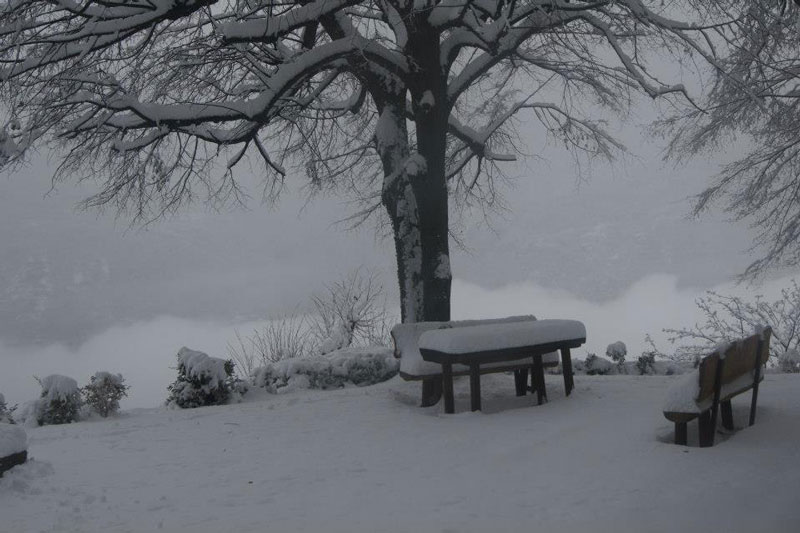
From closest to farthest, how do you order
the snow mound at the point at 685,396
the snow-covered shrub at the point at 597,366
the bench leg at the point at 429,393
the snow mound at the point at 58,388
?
the snow mound at the point at 685,396, the bench leg at the point at 429,393, the snow mound at the point at 58,388, the snow-covered shrub at the point at 597,366

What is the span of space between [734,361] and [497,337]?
2249 mm

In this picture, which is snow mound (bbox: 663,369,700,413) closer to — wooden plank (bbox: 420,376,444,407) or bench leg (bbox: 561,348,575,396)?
bench leg (bbox: 561,348,575,396)

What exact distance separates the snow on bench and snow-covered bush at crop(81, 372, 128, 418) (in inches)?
148

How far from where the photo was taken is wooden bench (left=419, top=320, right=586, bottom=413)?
7.02 m

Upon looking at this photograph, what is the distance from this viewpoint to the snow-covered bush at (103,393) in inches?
377

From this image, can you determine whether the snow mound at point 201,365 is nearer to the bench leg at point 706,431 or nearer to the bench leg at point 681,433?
the bench leg at point 681,433

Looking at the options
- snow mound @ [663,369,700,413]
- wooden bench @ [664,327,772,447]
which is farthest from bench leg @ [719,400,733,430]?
snow mound @ [663,369,700,413]

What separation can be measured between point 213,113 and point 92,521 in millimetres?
4894

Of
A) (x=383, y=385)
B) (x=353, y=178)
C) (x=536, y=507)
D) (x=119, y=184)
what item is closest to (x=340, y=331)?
(x=353, y=178)

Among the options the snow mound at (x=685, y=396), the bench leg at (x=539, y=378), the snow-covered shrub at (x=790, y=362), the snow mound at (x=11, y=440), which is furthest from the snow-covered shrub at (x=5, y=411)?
the snow-covered shrub at (x=790, y=362)

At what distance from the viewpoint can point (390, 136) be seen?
30.8 feet

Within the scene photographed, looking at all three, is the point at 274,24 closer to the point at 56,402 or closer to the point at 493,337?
the point at 493,337

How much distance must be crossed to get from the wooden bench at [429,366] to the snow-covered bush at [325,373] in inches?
102

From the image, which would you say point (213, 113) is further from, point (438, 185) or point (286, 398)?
point (286, 398)
